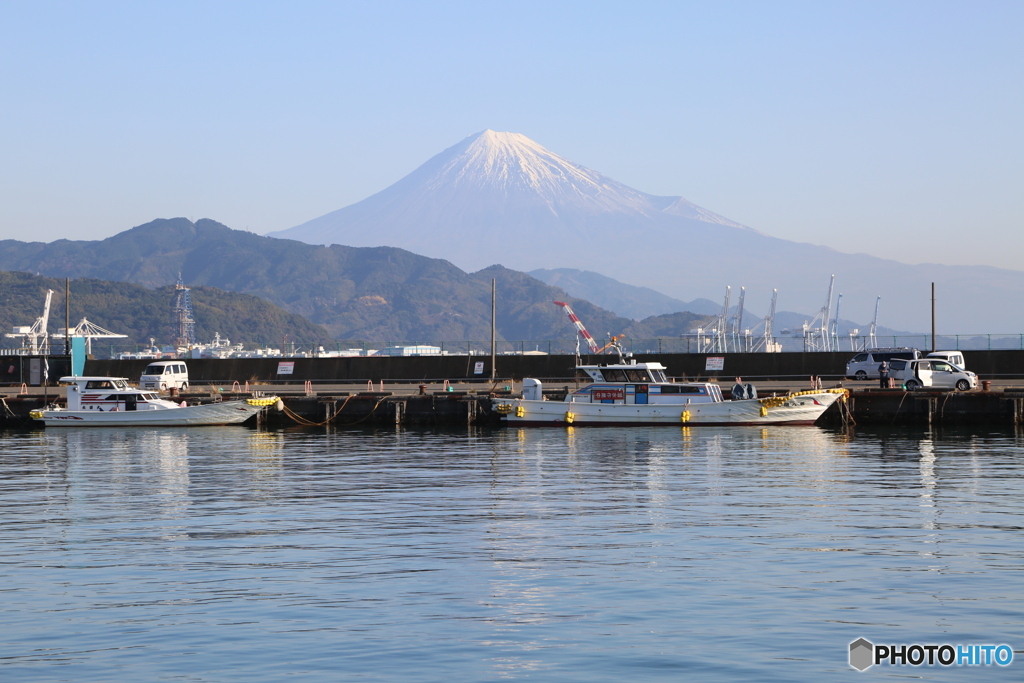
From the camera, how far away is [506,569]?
781 inches

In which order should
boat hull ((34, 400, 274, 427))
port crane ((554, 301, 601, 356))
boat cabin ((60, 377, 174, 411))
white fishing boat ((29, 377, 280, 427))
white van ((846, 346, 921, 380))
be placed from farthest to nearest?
port crane ((554, 301, 601, 356)) → white van ((846, 346, 921, 380)) → boat cabin ((60, 377, 174, 411)) → white fishing boat ((29, 377, 280, 427)) → boat hull ((34, 400, 274, 427))

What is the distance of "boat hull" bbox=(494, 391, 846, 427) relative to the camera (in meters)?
54.5

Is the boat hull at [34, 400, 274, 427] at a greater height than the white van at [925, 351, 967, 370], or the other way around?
the white van at [925, 351, 967, 370]

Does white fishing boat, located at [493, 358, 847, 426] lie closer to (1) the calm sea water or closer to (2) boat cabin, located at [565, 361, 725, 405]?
(2) boat cabin, located at [565, 361, 725, 405]

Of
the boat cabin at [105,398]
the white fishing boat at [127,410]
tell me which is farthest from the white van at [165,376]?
the white fishing boat at [127,410]

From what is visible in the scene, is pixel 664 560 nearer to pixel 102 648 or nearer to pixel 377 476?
pixel 102 648

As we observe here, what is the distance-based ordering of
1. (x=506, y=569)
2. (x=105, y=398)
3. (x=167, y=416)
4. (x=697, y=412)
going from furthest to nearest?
(x=105, y=398) → (x=167, y=416) → (x=697, y=412) → (x=506, y=569)

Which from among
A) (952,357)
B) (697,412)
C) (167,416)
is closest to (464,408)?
(697,412)

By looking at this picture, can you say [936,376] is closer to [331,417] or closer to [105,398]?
[331,417]

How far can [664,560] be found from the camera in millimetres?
20547

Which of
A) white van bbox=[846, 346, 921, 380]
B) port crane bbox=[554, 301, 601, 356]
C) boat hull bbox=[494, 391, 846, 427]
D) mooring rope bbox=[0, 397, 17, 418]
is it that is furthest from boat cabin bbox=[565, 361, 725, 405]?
mooring rope bbox=[0, 397, 17, 418]

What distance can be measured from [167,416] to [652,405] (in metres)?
26.1

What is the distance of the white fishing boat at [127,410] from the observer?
59.3 meters

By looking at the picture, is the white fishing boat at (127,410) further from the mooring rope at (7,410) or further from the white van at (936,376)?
the white van at (936,376)
